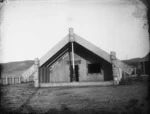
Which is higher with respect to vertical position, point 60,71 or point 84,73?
point 60,71

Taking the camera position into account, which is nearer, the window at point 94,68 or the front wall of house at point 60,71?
the front wall of house at point 60,71

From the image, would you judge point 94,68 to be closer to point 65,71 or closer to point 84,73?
point 84,73

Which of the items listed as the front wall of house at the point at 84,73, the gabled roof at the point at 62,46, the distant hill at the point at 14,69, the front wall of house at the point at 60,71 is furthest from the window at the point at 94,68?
the distant hill at the point at 14,69

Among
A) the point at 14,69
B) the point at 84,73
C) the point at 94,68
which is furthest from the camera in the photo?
the point at 14,69

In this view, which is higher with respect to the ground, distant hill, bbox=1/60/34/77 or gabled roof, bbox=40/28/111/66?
gabled roof, bbox=40/28/111/66

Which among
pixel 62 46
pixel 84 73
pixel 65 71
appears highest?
pixel 62 46

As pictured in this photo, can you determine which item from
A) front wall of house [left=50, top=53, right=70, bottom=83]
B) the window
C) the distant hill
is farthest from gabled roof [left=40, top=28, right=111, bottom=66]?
the distant hill

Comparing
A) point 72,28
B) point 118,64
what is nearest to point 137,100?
point 118,64

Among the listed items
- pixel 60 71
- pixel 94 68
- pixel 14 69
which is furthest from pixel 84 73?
pixel 14 69

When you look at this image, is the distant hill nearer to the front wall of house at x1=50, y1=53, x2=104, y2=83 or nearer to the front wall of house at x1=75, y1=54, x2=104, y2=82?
the front wall of house at x1=50, y1=53, x2=104, y2=83

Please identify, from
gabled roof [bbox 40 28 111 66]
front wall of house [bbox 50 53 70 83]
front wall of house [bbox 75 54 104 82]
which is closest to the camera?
gabled roof [bbox 40 28 111 66]

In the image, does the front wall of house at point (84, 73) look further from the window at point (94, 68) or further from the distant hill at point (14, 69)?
the distant hill at point (14, 69)

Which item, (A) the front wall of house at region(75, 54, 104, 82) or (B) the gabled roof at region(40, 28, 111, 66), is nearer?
(B) the gabled roof at region(40, 28, 111, 66)

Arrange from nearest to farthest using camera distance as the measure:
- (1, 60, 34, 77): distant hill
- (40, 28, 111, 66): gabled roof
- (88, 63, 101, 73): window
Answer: (40, 28, 111, 66): gabled roof, (88, 63, 101, 73): window, (1, 60, 34, 77): distant hill
